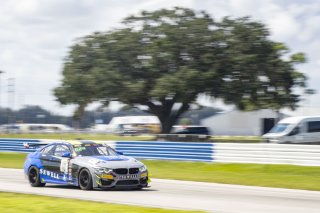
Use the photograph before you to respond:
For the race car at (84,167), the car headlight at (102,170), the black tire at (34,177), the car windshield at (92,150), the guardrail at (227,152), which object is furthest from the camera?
the guardrail at (227,152)

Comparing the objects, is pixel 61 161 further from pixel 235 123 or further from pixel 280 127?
pixel 235 123

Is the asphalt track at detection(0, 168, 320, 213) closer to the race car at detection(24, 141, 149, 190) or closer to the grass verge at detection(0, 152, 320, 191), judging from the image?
the race car at detection(24, 141, 149, 190)

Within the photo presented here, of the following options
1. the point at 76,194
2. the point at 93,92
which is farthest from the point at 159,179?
the point at 93,92

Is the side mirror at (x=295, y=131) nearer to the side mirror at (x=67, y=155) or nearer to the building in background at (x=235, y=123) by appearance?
the side mirror at (x=67, y=155)

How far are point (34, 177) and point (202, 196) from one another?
17.2 ft

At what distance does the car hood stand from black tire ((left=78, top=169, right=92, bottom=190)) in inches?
9.1

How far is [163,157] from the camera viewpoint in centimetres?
2839

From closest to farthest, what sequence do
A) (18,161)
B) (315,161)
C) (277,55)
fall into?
(315,161) < (18,161) < (277,55)

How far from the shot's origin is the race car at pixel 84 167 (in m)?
15.7

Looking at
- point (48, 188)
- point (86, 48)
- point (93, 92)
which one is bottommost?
point (48, 188)

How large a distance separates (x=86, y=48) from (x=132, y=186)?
3608 cm

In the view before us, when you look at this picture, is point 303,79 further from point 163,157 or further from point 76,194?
point 76,194

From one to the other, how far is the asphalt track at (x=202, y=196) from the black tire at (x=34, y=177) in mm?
247

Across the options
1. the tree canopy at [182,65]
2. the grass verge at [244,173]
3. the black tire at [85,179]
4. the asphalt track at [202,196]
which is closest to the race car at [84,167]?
the black tire at [85,179]
